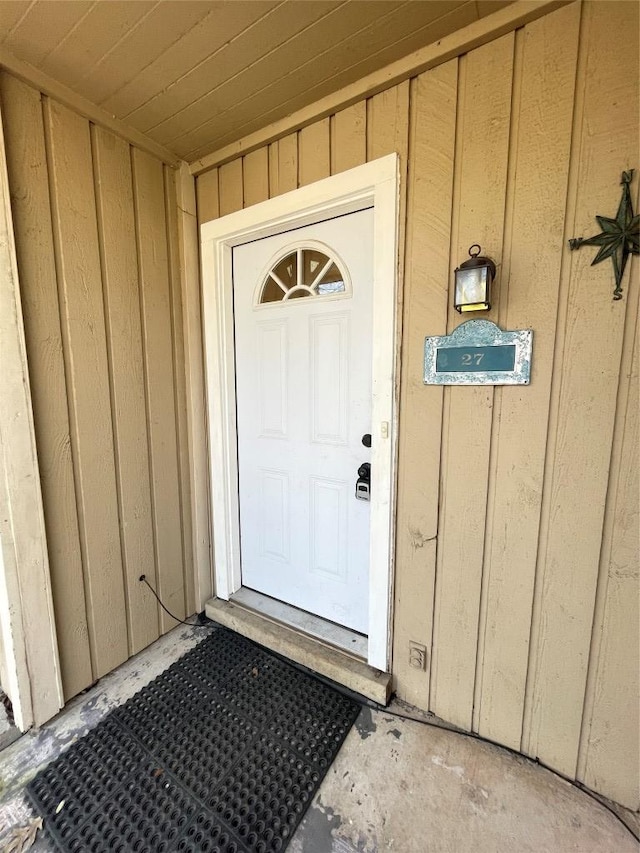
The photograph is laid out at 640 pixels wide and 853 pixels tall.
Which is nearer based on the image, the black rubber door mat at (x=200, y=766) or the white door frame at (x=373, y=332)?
the black rubber door mat at (x=200, y=766)

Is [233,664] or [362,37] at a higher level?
[362,37]

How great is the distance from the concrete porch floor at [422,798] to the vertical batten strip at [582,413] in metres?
0.14

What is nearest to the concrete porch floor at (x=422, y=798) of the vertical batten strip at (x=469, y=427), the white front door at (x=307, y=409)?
the vertical batten strip at (x=469, y=427)

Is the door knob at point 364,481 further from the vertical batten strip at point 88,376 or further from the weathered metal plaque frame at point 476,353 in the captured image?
the vertical batten strip at point 88,376

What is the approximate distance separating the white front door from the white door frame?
72 mm

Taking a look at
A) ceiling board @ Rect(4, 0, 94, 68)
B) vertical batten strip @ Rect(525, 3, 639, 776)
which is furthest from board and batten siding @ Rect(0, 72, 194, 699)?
vertical batten strip @ Rect(525, 3, 639, 776)

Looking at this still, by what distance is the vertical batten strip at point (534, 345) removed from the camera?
3.58 feet

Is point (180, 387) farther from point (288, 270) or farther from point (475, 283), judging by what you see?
point (475, 283)

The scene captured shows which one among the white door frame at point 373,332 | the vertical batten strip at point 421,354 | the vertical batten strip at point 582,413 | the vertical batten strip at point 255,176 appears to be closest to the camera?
the vertical batten strip at point 582,413

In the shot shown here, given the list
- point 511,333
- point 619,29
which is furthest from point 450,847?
point 619,29

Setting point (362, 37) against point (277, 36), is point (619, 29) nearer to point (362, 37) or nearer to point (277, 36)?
point (362, 37)

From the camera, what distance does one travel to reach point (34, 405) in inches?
55.2

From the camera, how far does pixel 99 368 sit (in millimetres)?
1595

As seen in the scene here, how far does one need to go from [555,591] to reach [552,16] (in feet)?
5.84
